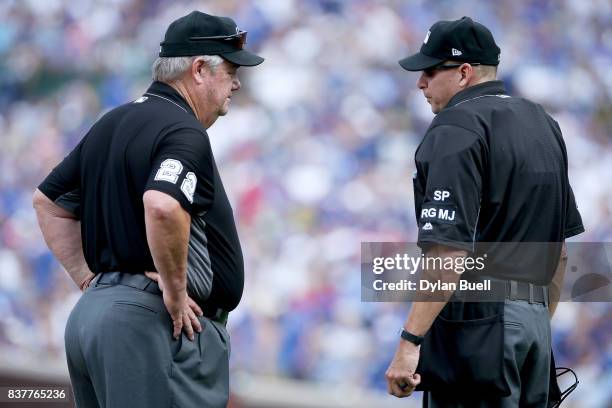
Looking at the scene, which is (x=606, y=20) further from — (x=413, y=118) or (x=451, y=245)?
(x=451, y=245)

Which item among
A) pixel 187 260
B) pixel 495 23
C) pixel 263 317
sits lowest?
pixel 263 317

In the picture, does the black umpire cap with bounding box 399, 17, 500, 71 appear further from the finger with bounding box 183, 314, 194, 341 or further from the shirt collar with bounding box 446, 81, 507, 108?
the finger with bounding box 183, 314, 194, 341

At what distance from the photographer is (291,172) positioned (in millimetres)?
7277

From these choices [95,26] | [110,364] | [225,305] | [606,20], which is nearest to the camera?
[110,364]

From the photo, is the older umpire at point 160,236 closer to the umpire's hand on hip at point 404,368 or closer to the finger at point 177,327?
the finger at point 177,327

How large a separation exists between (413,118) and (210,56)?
13.4 ft

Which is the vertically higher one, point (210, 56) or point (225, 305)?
point (210, 56)

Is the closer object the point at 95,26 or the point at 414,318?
the point at 414,318

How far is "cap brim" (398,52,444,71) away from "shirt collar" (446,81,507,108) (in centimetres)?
14

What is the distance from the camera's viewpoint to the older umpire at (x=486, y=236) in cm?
318

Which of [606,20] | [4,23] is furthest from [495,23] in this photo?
[4,23]

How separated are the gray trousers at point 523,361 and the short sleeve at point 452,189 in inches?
12.7

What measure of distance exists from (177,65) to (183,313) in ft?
2.77

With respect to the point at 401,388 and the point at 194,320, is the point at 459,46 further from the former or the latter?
the point at 194,320
